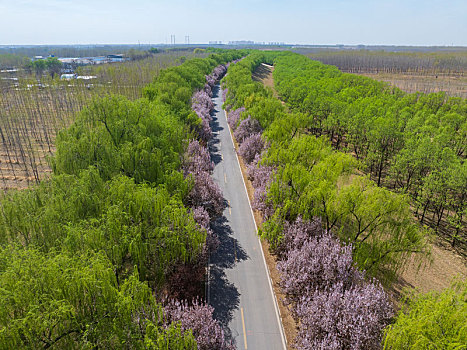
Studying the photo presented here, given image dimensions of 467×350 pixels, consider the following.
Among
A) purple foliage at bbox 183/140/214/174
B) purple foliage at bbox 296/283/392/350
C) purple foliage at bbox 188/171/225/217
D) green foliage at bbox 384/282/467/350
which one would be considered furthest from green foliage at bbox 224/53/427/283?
purple foliage at bbox 183/140/214/174

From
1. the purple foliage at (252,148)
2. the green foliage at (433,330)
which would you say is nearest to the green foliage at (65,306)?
the green foliage at (433,330)

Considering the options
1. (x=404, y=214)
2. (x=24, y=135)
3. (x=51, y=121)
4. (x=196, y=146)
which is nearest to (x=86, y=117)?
(x=196, y=146)

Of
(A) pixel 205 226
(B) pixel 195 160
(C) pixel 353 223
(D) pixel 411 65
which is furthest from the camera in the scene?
(D) pixel 411 65

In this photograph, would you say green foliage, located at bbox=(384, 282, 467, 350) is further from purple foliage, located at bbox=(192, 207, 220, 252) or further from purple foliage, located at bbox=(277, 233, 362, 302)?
purple foliage, located at bbox=(192, 207, 220, 252)

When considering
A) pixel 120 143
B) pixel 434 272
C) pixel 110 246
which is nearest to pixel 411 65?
pixel 434 272

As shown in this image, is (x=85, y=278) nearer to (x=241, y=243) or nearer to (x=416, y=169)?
(x=241, y=243)

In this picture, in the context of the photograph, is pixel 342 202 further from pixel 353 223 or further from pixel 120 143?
pixel 120 143

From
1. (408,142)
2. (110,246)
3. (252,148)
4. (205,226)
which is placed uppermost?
(408,142)

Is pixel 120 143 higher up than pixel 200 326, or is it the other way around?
pixel 120 143
